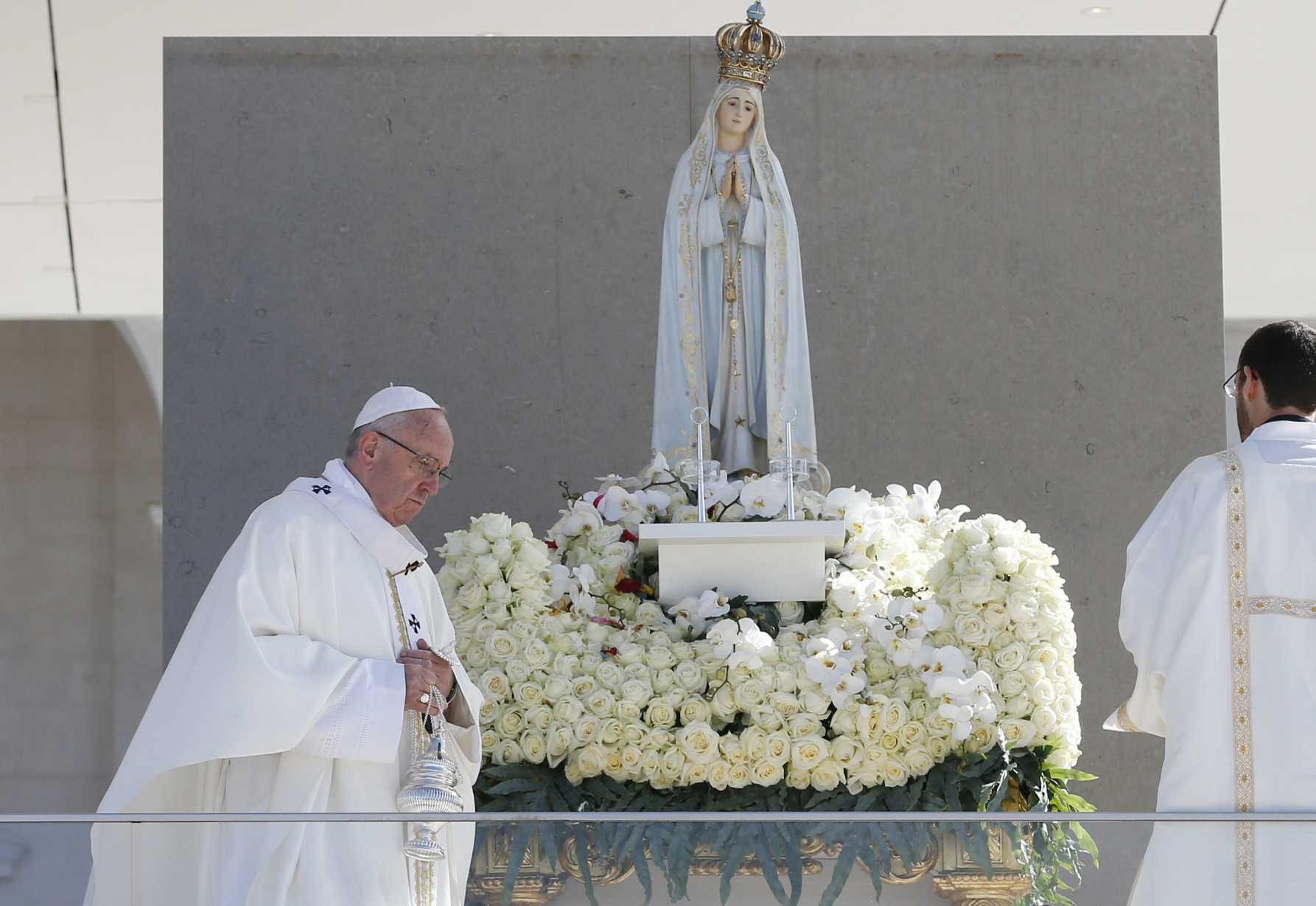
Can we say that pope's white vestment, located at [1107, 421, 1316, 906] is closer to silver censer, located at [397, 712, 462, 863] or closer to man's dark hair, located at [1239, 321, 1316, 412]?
man's dark hair, located at [1239, 321, 1316, 412]

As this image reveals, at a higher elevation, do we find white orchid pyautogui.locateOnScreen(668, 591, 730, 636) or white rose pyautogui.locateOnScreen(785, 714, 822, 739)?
white orchid pyautogui.locateOnScreen(668, 591, 730, 636)

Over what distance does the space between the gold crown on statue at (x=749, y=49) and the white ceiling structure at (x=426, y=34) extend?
8.42 ft

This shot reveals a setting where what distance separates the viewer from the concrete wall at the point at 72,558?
12820 millimetres

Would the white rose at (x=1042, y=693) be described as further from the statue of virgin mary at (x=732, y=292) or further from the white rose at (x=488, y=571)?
the white rose at (x=488, y=571)

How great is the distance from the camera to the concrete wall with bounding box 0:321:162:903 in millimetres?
12820

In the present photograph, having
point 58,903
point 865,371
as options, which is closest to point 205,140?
point 865,371

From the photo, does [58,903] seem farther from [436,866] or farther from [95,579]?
[95,579]

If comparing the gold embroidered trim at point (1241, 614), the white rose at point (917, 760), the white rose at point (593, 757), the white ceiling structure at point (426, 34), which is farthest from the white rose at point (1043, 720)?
the white ceiling structure at point (426, 34)

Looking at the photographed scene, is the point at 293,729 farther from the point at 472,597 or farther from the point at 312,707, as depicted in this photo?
the point at 472,597

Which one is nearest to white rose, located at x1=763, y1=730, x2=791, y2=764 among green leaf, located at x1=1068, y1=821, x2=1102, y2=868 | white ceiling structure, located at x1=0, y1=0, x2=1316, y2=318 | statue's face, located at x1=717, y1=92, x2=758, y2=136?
green leaf, located at x1=1068, y1=821, x2=1102, y2=868

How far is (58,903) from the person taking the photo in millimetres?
3457

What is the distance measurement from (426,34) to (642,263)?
63.4 inches

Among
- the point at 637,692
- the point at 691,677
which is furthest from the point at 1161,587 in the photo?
the point at 637,692

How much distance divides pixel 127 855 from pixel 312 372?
3.91 meters
